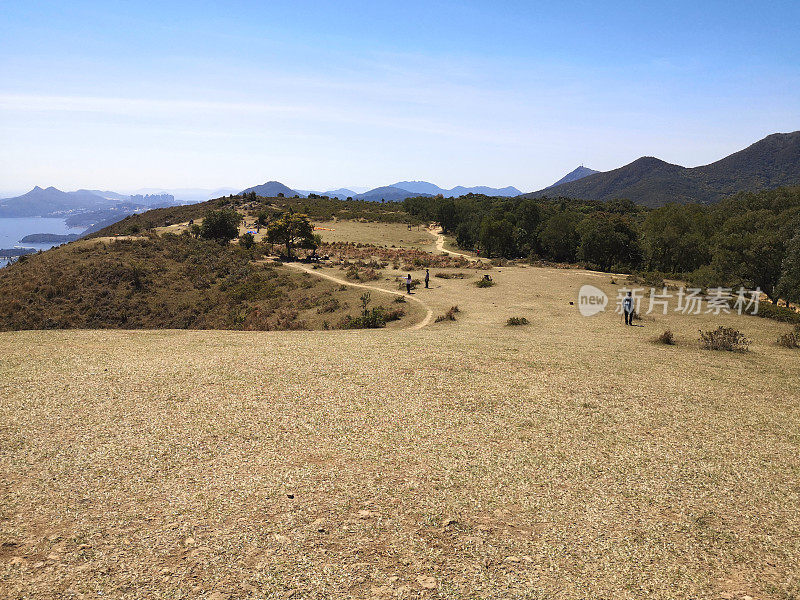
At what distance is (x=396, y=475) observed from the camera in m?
9.73

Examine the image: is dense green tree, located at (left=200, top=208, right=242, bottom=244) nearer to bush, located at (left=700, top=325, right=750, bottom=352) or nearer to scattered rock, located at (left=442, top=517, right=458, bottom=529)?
bush, located at (left=700, top=325, right=750, bottom=352)

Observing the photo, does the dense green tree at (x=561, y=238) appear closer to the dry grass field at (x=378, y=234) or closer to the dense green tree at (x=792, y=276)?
the dry grass field at (x=378, y=234)

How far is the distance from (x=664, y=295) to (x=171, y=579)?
120 feet

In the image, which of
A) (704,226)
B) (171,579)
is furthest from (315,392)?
(704,226)

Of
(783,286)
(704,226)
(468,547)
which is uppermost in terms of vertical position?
(704,226)

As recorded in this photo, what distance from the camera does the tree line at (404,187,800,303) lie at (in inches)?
1356

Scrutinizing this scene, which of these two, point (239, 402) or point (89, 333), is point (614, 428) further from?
point (89, 333)

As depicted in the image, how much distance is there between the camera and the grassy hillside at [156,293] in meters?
31.0

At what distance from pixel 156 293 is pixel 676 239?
189ft

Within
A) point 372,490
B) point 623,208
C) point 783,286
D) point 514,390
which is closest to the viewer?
point 372,490

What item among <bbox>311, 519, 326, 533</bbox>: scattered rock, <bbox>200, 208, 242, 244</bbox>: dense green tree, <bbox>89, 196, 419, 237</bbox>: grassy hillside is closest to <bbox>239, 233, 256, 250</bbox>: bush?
<bbox>200, 208, 242, 244</bbox>: dense green tree

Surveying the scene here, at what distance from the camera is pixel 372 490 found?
917 cm

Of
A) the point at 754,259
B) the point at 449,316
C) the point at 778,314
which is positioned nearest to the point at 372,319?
the point at 449,316

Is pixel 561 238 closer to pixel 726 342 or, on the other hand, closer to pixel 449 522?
pixel 726 342
